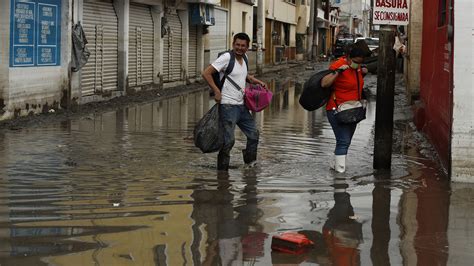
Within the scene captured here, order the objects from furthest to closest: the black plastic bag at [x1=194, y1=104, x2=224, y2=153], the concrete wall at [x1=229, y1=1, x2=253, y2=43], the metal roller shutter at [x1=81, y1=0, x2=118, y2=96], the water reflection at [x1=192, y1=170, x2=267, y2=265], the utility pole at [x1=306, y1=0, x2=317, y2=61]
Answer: the utility pole at [x1=306, y1=0, x2=317, y2=61]
the concrete wall at [x1=229, y1=1, x2=253, y2=43]
the metal roller shutter at [x1=81, y1=0, x2=118, y2=96]
the black plastic bag at [x1=194, y1=104, x2=224, y2=153]
the water reflection at [x1=192, y1=170, x2=267, y2=265]

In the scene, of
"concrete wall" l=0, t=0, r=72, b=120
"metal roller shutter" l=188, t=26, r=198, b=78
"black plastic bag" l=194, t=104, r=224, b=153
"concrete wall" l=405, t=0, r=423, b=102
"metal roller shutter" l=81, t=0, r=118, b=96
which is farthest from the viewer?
"metal roller shutter" l=188, t=26, r=198, b=78

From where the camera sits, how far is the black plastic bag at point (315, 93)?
874 centimetres

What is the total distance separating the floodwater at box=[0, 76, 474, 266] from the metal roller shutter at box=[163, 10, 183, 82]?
12016 millimetres

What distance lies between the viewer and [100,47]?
18.1 meters

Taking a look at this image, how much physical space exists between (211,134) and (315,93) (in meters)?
1.27

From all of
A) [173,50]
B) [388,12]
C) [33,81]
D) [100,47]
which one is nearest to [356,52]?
[388,12]

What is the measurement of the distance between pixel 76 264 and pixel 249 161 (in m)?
4.35

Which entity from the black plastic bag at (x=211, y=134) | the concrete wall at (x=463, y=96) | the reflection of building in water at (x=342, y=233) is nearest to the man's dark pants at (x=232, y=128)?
the black plastic bag at (x=211, y=134)

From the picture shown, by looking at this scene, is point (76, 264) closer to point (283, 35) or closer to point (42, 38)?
point (42, 38)

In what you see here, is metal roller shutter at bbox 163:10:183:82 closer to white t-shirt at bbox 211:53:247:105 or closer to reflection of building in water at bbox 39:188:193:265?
white t-shirt at bbox 211:53:247:105

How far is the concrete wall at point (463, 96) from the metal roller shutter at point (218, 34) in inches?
829

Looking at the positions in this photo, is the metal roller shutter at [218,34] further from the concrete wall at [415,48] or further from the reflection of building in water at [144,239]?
the reflection of building in water at [144,239]

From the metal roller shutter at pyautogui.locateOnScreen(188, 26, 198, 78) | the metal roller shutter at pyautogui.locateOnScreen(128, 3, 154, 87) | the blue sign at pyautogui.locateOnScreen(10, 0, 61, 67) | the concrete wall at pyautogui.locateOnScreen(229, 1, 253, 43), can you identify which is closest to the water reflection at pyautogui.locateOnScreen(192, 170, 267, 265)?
the blue sign at pyautogui.locateOnScreen(10, 0, 61, 67)

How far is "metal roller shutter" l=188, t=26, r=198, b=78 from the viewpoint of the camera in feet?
87.2
